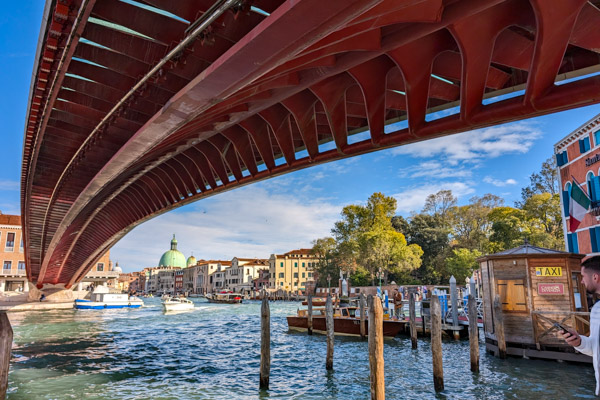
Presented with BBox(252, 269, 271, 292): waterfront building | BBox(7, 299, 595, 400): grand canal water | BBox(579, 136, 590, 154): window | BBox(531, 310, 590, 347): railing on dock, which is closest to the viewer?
BBox(7, 299, 595, 400): grand canal water

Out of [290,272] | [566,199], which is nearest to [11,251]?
[290,272]

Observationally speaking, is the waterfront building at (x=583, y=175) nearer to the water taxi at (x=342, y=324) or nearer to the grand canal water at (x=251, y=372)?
the grand canal water at (x=251, y=372)

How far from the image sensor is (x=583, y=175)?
82.4ft

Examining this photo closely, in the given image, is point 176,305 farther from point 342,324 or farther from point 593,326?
point 593,326

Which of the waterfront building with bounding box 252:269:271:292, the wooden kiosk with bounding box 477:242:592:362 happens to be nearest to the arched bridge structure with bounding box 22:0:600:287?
the wooden kiosk with bounding box 477:242:592:362

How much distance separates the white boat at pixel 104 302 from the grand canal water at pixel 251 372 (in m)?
26.7

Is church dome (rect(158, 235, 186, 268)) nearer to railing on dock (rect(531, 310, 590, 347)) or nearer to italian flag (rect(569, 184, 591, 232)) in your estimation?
italian flag (rect(569, 184, 591, 232))

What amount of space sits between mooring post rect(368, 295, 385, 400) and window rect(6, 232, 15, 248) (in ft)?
209

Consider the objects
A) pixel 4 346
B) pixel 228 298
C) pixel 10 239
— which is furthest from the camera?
pixel 228 298

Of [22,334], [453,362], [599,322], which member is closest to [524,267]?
[453,362]

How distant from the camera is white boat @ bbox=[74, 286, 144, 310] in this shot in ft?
149

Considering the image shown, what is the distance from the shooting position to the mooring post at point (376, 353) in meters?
8.65

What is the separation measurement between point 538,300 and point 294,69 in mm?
12292

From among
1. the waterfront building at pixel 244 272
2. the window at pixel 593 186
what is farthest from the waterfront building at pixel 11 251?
the window at pixel 593 186
